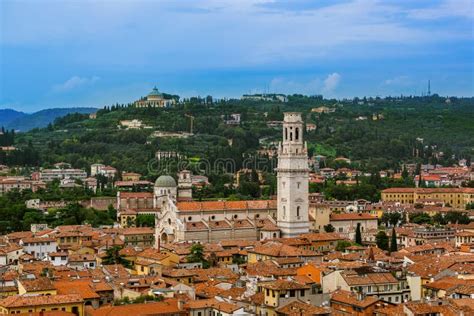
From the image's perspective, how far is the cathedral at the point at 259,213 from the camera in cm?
5228

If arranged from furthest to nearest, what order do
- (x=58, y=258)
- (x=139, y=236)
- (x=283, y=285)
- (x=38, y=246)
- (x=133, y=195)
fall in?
(x=133, y=195) < (x=139, y=236) < (x=38, y=246) < (x=58, y=258) < (x=283, y=285)

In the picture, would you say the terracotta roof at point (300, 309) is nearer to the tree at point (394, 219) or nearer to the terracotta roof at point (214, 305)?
the terracotta roof at point (214, 305)

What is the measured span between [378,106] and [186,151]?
95174 mm

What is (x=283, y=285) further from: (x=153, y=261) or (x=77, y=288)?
(x=153, y=261)

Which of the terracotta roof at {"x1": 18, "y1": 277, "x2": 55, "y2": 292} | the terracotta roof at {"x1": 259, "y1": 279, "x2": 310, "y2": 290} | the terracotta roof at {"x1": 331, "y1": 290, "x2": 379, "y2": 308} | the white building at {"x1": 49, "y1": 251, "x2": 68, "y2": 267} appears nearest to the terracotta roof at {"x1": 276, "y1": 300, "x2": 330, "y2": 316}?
the terracotta roof at {"x1": 259, "y1": 279, "x2": 310, "y2": 290}

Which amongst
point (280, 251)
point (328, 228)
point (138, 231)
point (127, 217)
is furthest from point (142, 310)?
point (127, 217)

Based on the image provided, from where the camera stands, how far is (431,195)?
262 ft

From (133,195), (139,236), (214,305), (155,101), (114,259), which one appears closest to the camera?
(214,305)

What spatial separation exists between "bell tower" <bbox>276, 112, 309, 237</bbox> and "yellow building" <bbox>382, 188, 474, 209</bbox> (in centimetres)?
2579

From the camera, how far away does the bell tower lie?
176 ft

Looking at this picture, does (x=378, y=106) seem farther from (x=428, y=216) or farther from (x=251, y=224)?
(x=251, y=224)

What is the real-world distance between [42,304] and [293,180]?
2660 centimetres

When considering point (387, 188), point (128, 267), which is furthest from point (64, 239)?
point (387, 188)

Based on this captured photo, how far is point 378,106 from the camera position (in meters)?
199
